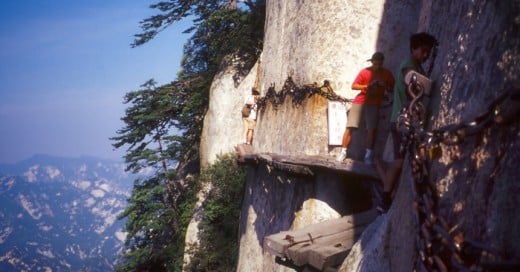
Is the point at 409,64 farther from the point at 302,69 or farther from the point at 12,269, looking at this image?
the point at 12,269

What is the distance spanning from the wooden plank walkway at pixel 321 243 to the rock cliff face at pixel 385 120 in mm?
436

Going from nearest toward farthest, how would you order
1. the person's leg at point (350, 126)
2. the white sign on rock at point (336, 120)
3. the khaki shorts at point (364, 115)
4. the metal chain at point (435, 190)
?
1. the metal chain at point (435, 190)
2. the khaki shorts at point (364, 115)
3. the person's leg at point (350, 126)
4. the white sign on rock at point (336, 120)

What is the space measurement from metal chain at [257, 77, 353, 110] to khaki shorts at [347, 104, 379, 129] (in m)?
0.70

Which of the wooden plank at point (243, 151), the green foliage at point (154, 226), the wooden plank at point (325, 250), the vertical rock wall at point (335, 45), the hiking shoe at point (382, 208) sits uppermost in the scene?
the vertical rock wall at point (335, 45)

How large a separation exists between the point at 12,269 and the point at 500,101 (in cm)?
22697

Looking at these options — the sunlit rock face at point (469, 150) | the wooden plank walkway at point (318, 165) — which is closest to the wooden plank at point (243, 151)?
the wooden plank walkway at point (318, 165)

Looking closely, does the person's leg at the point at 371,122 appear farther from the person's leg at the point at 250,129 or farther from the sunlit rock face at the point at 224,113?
the sunlit rock face at the point at 224,113

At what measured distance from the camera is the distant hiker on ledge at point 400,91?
3.03 meters

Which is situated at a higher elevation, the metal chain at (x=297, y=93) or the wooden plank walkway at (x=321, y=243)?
the metal chain at (x=297, y=93)

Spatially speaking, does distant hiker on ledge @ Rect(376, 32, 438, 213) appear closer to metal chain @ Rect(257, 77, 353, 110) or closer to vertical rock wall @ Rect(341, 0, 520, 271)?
vertical rock wall @ Rect(341, 0, 520, 271)

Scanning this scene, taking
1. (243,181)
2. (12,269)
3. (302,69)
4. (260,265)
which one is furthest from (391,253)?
(12,269)

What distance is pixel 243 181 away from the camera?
553 inches

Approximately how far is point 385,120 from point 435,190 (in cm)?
455

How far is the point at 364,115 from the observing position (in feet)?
20.1
